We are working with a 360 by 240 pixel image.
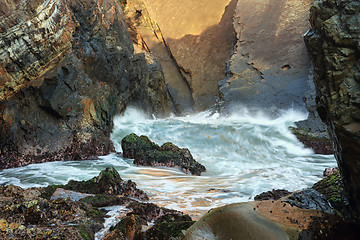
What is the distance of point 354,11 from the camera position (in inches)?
70.5

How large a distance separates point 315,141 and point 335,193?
7383 mm

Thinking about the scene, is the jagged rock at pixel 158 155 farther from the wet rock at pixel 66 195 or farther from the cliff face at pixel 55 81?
the wet rock at pixel 66 195

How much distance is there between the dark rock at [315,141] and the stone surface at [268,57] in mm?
Answer: 2960

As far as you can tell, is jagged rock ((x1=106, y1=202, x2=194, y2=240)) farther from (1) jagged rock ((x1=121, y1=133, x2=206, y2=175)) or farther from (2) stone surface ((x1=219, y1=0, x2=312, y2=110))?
(2) stone surface ((x1=219, y1=0, x2=312, y2=110))

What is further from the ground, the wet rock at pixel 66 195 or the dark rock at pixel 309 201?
the dark rock at pixel 309 201

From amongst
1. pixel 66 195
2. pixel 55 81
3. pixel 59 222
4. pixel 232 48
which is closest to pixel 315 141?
pixel 55 81

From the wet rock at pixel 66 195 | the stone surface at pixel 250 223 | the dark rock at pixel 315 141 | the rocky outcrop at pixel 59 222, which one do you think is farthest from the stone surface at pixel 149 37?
the stone surface at pixel 250 223

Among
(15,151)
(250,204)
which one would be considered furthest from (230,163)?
(250,204)

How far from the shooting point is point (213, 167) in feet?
24.3

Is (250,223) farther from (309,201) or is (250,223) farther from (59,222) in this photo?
(59,222)

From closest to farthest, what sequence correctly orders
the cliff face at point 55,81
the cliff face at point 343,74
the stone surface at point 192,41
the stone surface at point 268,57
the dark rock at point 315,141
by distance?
the cliff face at point 343,74, the cliff face at point 55,81, the dark rock at point 315,141, the stone surface at point 268,57, the stone surface at point 192,41

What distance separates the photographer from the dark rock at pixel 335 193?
2.21 m

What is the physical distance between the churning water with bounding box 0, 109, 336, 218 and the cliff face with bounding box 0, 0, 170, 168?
619 mm

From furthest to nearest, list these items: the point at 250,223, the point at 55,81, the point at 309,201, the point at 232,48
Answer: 1. the point at 232,48
2. the point at 55,81
3. the point at 309,201
4. the point at 250,223
